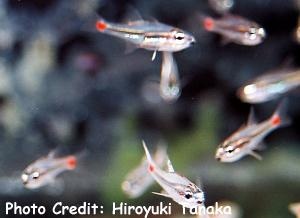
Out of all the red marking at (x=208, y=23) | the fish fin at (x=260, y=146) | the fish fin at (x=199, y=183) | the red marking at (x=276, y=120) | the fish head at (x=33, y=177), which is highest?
the red marking at (x=208, y=23)

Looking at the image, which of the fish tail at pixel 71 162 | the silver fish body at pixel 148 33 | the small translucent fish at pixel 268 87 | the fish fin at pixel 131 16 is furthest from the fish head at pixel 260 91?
the fish tail at pixel 71 162

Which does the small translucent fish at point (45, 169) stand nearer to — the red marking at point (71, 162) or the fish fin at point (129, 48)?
the red marking at point (71, 162)

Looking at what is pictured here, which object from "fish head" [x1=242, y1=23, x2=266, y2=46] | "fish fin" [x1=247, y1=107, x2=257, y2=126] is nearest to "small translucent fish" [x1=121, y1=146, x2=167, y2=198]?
"fish fin" [x1=247, y1=107, x2=257, y2=126]

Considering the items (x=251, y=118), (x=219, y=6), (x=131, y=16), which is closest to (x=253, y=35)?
(x=219, y=6)

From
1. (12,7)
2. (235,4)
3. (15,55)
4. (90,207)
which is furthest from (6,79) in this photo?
(235,4)

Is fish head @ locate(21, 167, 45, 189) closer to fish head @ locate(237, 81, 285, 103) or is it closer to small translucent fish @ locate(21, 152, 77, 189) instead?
small translucent fish @ locate(21, 152, 77, 189)
